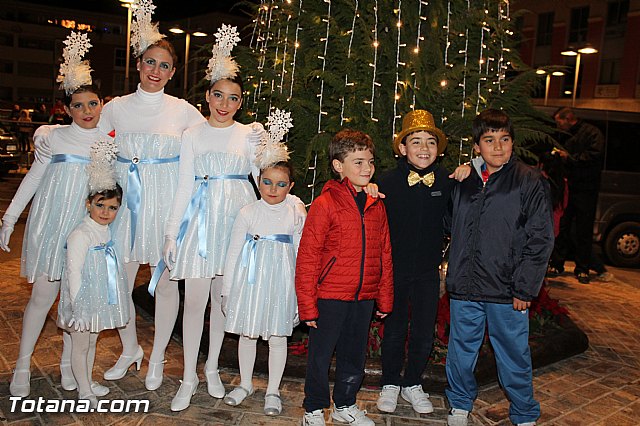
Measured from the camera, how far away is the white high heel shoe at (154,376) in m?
4.32

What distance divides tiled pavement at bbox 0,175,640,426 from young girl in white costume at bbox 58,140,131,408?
0.40 m

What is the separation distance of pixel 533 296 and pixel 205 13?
173 feet

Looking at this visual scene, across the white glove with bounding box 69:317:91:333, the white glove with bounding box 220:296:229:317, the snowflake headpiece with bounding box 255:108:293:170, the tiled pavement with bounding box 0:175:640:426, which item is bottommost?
the tiled pavement with bounding box 0:175:640:426

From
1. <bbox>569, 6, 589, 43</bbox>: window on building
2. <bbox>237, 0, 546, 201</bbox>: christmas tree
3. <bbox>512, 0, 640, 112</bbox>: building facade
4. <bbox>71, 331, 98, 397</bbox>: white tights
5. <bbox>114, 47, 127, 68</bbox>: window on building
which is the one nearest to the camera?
<bbox>71, 331, 98, 397</bbox>: white tights

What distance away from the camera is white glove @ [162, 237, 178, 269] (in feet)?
13.1

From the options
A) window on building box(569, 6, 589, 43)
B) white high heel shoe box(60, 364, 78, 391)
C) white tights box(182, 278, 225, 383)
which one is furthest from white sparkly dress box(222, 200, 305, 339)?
window on building box(569, 6, 589, 43)

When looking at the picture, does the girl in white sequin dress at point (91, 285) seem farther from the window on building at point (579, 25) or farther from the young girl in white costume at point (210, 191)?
the window on building at point (579, 25)

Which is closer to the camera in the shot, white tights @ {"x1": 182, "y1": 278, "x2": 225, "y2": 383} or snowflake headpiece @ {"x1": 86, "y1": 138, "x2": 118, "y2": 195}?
snowflake headpiece @ {"x1": 86, "y1": 138, "x2": 118, "y2": 195}

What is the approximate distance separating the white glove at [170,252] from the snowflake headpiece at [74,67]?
125cm

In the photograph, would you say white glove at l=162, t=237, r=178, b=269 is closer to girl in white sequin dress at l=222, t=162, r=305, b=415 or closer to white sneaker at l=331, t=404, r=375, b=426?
girl in white sequin dress at l=222, t=162, r=305, b=415

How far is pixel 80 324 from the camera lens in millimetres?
3812

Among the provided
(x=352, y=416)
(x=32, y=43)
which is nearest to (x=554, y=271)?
(x=352, y=416)

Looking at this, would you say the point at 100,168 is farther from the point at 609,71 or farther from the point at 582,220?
the point at 609,71

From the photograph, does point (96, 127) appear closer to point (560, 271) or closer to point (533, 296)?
point (533, 296)
